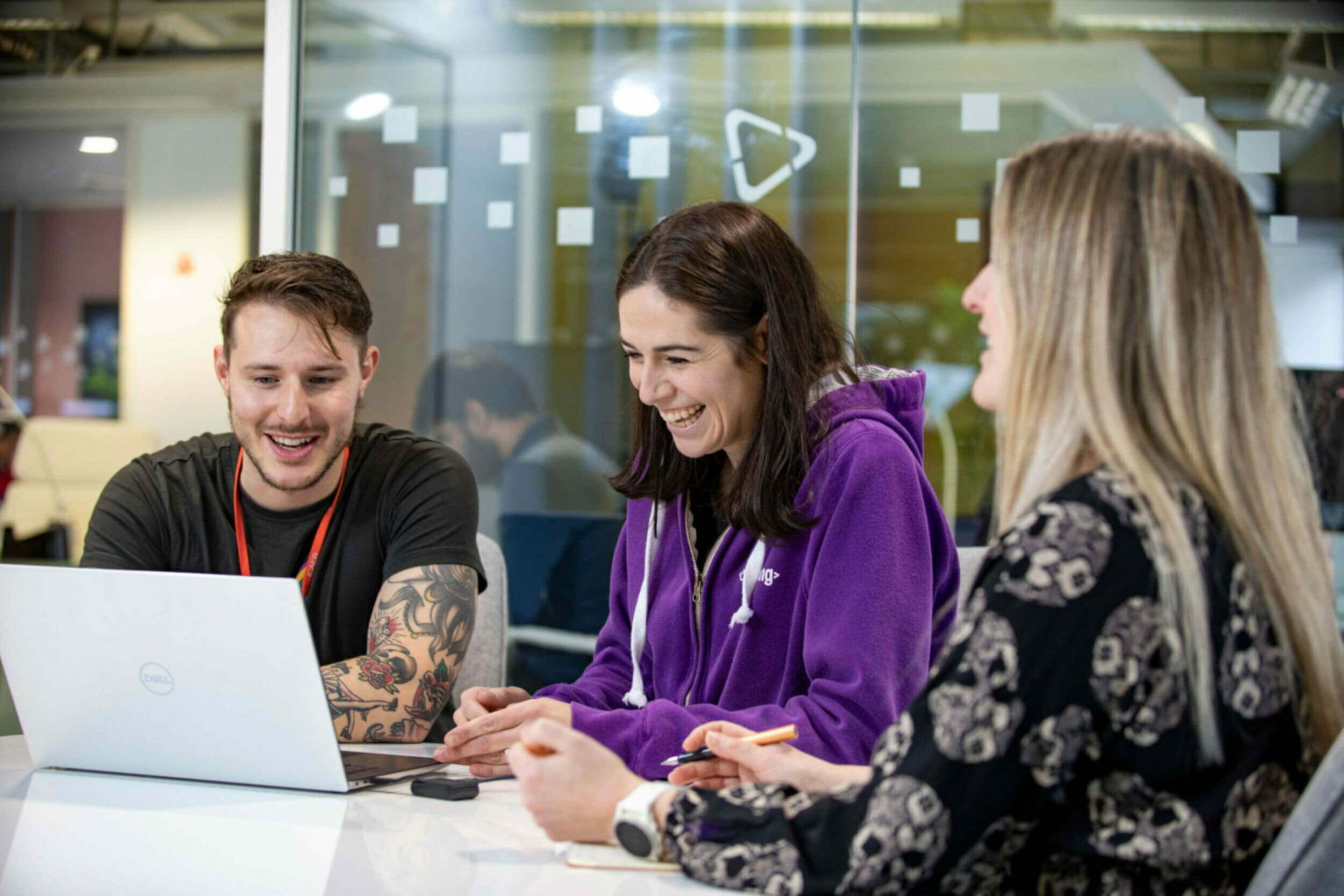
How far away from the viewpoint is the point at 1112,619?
997mm

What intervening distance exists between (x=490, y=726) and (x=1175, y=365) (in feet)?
3.01

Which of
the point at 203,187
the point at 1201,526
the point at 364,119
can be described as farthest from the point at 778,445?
the point at 203,187

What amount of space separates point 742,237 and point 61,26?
4.96m

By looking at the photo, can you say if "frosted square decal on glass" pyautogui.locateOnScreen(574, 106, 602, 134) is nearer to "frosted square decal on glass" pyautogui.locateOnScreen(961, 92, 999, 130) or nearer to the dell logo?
"frosted square decal on glass" pyautogui.locateOnScreen(961, 92, 999, 130)

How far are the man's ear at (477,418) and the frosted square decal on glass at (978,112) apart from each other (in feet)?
5.46

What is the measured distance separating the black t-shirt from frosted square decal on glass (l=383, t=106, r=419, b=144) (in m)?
1.82

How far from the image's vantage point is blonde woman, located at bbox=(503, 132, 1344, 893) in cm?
100

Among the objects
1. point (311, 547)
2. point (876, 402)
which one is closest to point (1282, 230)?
point (876, 402)

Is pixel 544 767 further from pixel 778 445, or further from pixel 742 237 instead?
pixel 742 237

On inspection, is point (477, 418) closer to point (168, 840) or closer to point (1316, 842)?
point (168, 840)

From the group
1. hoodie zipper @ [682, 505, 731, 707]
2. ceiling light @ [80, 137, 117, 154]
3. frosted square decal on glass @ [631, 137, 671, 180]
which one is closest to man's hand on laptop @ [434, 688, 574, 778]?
hoodie zipper @ [682, 505, 731, 707]

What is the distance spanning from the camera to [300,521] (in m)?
2.12

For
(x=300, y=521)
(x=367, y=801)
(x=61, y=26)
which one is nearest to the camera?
(x=367, y=801)

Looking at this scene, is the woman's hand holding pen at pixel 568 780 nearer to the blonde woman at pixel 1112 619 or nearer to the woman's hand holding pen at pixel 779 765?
the blonde woman at pixel 1112 619
